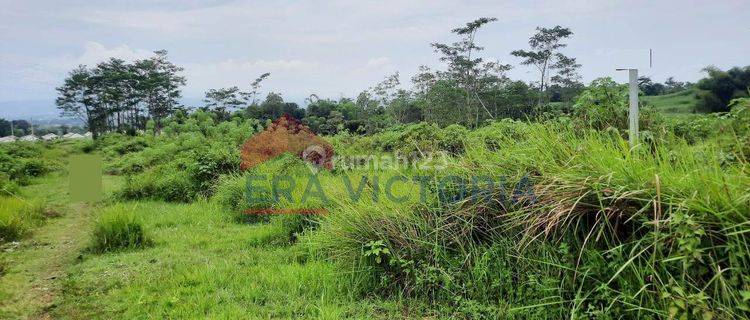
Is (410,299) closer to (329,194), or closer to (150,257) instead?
(329,194)

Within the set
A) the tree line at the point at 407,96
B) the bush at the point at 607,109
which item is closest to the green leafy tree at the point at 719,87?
the tree line at the point at 407,96

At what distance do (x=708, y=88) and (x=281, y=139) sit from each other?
16339 millimetres

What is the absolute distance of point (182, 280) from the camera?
4.19 m

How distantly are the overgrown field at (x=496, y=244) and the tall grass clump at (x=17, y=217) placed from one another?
41 mm

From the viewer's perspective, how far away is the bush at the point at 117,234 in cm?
534

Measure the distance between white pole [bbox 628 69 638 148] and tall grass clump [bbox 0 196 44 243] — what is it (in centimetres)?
685

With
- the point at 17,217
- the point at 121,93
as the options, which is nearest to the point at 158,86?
the point at 121,93

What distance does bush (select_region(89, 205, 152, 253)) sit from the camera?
534 cm

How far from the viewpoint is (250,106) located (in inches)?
718

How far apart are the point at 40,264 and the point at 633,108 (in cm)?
594

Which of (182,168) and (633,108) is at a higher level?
(633,108)

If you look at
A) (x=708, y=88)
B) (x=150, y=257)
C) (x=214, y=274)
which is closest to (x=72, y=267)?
(x=150, y=257)

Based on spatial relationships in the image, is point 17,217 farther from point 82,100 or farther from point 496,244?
point 82,100

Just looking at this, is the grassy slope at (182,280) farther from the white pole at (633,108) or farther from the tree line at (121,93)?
the tree line at (121,93)
